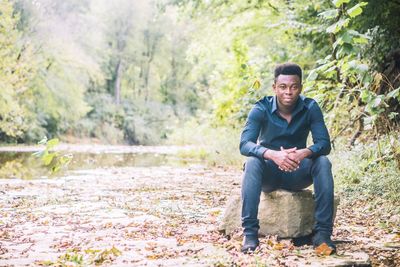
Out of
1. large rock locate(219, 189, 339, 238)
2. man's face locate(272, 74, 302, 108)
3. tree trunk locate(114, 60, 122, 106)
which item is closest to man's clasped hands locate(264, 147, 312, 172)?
large rock locate(219, 189, 339, 238)

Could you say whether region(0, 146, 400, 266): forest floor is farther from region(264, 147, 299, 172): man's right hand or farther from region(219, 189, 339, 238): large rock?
region(264, 147, 299, 172): man's right hand

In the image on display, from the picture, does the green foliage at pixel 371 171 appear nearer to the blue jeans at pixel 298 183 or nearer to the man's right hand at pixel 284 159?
the blue jeans at pixel 298 183

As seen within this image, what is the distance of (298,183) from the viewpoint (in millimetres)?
3852

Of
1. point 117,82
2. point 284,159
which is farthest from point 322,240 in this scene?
point 117,82

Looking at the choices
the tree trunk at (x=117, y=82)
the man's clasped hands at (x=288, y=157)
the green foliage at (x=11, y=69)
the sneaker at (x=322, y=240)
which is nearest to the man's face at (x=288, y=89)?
the man's clasped hands at (x=288, y=157)

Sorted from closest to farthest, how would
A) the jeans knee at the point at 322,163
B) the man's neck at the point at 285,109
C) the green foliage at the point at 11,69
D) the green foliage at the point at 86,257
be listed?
the green foliage at the point at 86,257, the jeans knee at the point at 322,163, the man's neck at the point at 285,109, the green foliage at the point at 11,69

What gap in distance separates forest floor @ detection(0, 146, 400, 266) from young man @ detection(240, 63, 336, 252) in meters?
0.25

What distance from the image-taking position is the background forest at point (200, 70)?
6242 mm

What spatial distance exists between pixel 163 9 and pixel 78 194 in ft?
25.1

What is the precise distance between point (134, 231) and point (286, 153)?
1.65m

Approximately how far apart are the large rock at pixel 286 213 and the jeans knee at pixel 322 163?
33 cm

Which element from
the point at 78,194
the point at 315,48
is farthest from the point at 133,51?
the point at 78,194

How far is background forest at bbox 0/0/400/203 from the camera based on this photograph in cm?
624

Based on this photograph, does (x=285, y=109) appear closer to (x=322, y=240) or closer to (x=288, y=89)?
(x=288, y=89)
